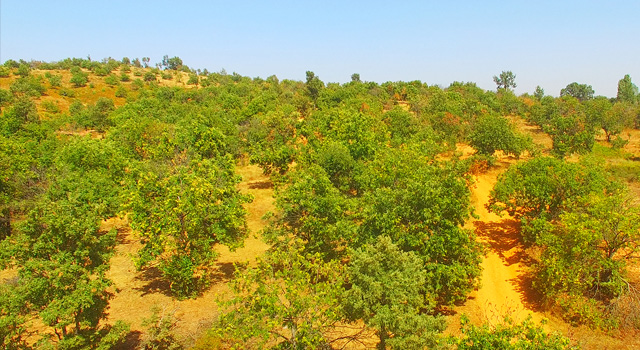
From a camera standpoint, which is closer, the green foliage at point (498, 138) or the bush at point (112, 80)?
the green foliage at point (498, 138)

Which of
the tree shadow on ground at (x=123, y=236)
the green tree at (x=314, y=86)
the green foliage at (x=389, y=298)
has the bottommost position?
the tree shadow on ground at (x=123, y=236)

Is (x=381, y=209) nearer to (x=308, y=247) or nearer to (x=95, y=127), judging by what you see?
(x=308, y=247)

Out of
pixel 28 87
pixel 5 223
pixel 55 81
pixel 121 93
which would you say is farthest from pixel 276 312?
pixel 55 81

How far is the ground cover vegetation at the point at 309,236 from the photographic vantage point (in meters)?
16.1

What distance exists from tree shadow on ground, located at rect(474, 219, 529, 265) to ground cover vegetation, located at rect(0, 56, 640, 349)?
1494 mm

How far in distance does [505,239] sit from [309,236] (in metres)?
19.3

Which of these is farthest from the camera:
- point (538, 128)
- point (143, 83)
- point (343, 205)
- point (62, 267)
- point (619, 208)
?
point (143, 83)

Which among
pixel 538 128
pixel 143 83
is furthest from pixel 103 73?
pixel 538 128

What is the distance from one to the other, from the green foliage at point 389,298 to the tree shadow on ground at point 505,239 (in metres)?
17.1

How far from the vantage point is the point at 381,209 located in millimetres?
24562

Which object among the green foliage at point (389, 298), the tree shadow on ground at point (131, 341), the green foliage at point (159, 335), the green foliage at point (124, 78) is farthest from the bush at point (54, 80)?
the green foliage at point (389, 298)

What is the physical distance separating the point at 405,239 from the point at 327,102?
6650 cm

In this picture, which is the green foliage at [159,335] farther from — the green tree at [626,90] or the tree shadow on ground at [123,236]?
the green tree at [626,90]

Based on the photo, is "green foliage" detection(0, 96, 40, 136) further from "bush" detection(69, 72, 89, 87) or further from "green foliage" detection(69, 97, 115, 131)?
"bush" detection(69, 72, 89, 87)
